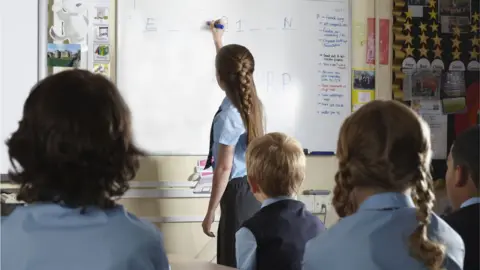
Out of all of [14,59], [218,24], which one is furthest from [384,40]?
[14,59]

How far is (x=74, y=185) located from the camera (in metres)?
1.20

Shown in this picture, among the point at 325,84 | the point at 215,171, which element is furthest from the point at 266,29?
the point at 215,171

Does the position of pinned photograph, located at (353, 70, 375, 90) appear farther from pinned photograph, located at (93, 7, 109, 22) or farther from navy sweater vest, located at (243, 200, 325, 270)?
navy sweater vest, located at (243, 200, 325, 270)

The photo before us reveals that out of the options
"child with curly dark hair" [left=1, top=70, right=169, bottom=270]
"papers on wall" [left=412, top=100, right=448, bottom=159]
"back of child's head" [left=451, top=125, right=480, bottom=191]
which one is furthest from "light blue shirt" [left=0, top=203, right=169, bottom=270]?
"papers on wall" [left=412, top=100, right=448, bottom=159]

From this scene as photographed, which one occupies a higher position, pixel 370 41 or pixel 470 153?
pixel 370 41

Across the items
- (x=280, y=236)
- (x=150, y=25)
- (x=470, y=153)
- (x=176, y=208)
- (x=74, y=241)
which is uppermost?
(x=150, y=25)

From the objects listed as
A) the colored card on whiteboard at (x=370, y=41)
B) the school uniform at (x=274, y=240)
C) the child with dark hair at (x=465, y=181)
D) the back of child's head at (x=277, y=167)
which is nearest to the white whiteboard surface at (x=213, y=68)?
the colored card on whiteboard at (x=370, y=41)

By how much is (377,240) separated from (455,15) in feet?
9.51

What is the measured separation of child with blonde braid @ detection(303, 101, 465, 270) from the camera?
50.7 inches

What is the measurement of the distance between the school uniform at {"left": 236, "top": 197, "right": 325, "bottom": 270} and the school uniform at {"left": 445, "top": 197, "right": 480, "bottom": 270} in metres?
0.44

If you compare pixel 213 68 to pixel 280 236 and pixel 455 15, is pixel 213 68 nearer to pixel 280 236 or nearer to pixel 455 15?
pixel 455 15

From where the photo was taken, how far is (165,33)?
3359 millimetres

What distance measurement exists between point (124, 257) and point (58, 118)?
0.28m

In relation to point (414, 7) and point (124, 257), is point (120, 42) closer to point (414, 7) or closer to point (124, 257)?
point (414, 7)
